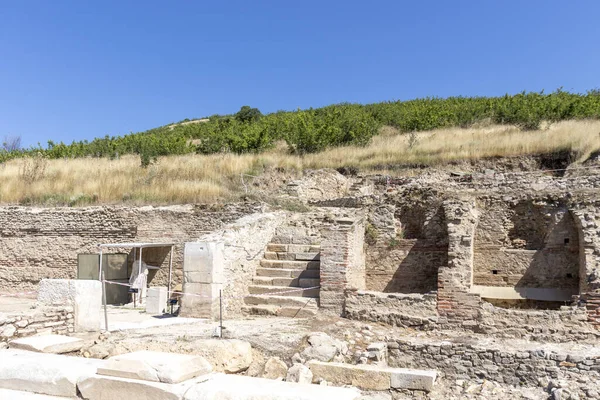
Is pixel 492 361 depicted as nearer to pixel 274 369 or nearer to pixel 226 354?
pixel 274 369

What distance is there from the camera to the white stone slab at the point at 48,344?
5355 millimetres

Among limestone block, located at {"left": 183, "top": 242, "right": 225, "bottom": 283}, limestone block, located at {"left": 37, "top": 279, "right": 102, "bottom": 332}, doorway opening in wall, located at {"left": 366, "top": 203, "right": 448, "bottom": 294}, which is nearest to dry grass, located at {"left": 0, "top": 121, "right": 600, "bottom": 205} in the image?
doorway opening in wall, located at {"left": 366, "top": 203, "right": 448, "bottom": 294}

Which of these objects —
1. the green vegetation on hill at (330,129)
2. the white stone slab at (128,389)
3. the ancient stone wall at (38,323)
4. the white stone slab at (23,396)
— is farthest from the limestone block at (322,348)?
the green vegetation on hill at (330,129)

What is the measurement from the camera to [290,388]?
3385 mm

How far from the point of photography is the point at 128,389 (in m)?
3.63

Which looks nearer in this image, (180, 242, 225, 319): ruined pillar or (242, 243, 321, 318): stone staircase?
(180, 242, 225, 319): ruined pillar

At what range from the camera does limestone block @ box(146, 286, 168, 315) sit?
37.0 feet

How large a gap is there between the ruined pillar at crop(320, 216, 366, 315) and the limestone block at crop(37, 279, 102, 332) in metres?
4.18

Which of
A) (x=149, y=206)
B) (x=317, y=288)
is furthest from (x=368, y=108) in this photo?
(x=317, y=288)

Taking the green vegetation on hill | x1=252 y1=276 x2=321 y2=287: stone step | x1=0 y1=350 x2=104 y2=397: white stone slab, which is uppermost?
the green vegetation on hill

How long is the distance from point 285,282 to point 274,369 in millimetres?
4474

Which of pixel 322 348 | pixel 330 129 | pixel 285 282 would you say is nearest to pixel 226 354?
pixel 322 348

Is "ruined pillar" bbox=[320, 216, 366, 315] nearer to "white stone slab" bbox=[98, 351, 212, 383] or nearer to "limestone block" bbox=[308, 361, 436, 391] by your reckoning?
"limestone block" bbox=[308, 361, 436, 391]

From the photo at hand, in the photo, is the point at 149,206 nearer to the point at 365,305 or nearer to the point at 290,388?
the point at 365,305
